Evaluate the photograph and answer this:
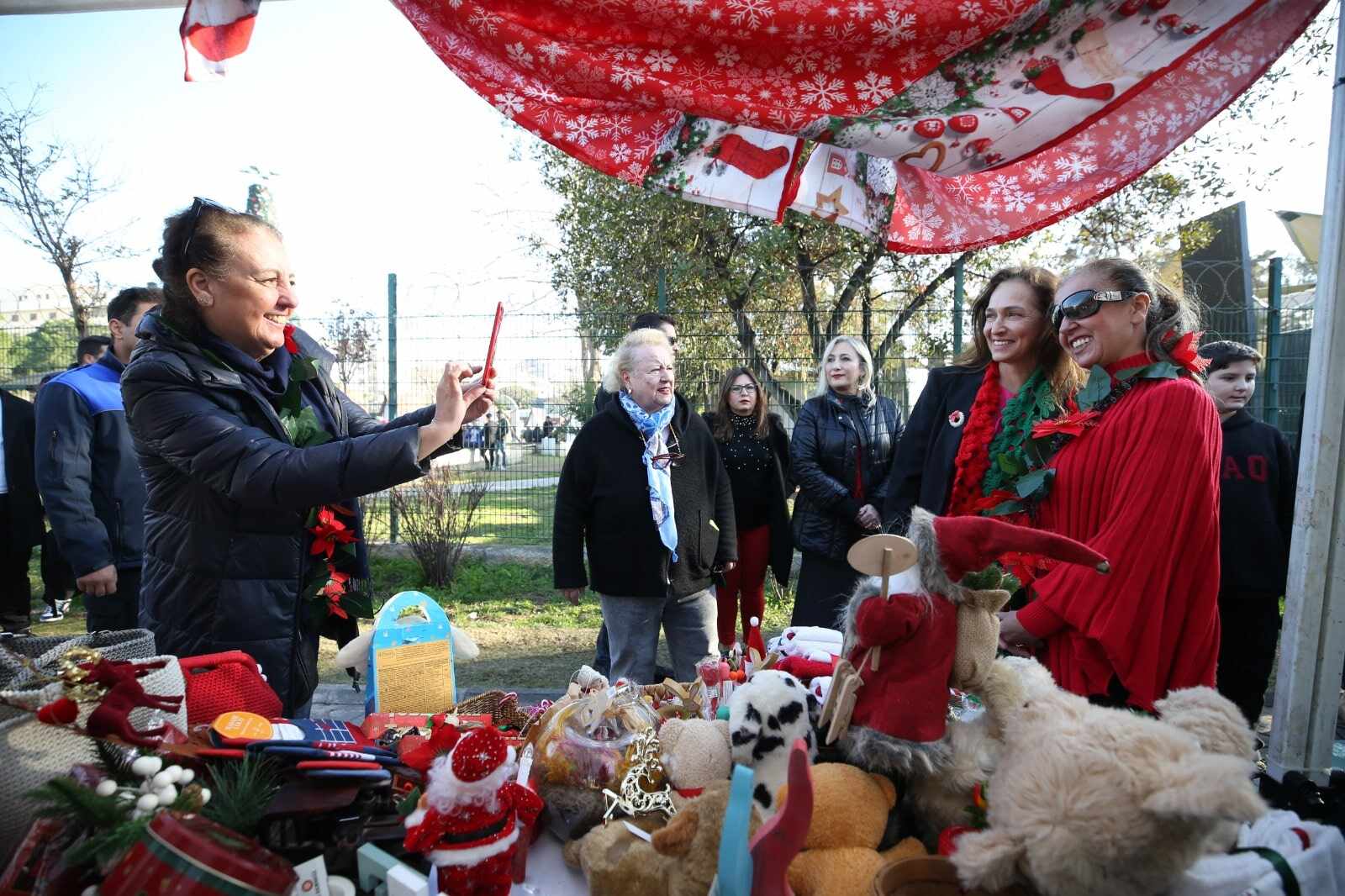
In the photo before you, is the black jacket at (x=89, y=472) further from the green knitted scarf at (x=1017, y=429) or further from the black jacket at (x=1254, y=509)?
the black jacket at (x=1254, y=509)

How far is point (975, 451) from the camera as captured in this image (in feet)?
7.77

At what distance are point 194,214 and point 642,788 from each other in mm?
1689

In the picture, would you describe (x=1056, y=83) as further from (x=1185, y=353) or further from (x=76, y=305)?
(x=76, y=305)

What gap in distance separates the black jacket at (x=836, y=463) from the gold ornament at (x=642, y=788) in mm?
3009

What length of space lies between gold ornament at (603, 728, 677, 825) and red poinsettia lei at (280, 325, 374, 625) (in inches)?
38.6

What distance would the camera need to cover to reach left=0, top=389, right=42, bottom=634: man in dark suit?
469 cm

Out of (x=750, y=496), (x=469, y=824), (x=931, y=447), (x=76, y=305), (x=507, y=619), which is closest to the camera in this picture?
(x=469, y=824)

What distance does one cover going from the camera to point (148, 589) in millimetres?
1871

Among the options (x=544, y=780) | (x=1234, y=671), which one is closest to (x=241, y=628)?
(x=544, y=780)

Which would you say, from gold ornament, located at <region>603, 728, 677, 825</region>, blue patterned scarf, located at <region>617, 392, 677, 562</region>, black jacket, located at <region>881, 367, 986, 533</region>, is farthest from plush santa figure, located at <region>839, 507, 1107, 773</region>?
blue patterned scarf, located at <region>617, 392, 677, 562</region>

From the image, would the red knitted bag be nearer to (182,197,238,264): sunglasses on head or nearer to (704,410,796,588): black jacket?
(182,197,238,264): sunglasses on head

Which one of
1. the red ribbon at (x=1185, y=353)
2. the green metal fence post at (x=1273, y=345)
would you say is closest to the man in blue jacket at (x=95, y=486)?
the red ribbon at (x=1185, y=353)

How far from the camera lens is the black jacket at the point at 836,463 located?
4301 mm

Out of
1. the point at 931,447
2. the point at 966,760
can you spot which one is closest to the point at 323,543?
the point at 966,760
